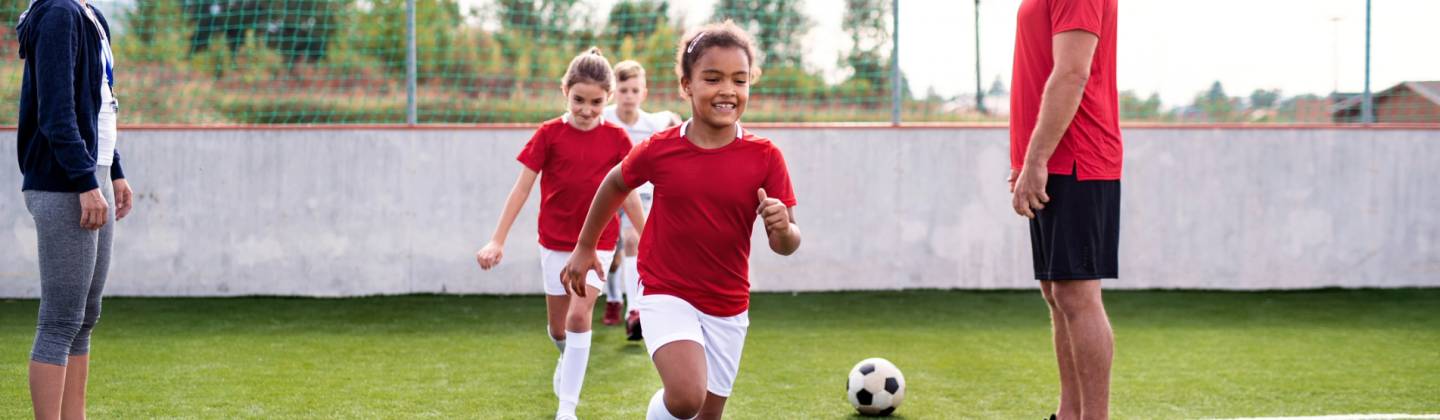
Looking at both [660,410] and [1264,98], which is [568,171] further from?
[1264,98]

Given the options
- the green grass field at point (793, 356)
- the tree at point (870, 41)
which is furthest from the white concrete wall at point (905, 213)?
the tree at point (870, 41)

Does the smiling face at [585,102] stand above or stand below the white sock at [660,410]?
above

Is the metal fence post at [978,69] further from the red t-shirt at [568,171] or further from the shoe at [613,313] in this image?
the red t-shirt at [568,171]

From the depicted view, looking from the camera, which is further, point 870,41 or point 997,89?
point 997,89

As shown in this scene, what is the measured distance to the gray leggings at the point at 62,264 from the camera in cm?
309

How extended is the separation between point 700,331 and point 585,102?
1.58m

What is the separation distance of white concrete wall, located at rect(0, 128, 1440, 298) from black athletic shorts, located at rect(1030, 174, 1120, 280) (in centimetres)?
479

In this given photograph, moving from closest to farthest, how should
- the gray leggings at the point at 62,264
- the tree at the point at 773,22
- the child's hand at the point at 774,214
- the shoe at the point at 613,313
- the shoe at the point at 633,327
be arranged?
the child's hand at the point at 774,214
the gray leggings at the point at 62,264
the shoe at the point at 633,327
the shoe at the point at 613,313
the tree at the point at 773,22

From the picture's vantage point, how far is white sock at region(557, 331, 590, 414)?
161 inches

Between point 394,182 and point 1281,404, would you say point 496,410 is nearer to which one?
point 1281,404

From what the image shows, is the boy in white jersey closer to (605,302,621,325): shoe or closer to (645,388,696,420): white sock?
(605,302,621,325): shoe

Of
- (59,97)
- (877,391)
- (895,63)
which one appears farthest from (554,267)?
(895,63)

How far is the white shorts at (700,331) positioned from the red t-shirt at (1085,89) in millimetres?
899

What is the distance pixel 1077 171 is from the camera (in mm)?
3219
